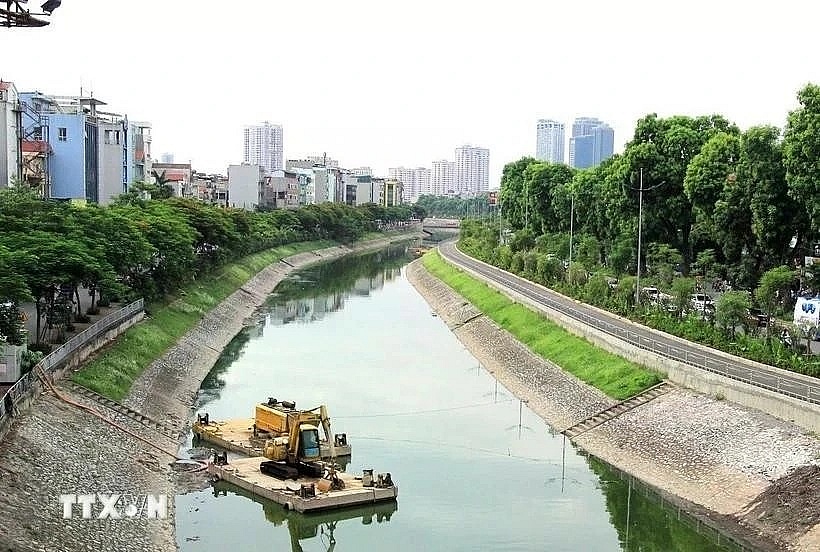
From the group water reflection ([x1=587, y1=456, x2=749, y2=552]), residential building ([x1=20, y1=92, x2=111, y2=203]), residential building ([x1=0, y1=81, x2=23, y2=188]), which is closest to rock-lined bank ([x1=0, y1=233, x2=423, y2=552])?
water reflection ([x1=587, y1=456, x2=749, y2=552])

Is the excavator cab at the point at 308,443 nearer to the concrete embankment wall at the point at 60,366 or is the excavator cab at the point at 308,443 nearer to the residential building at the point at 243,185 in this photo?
the concrete embankment wall at the point at 60,366

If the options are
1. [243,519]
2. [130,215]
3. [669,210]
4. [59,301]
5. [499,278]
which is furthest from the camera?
Answer: [499,278]

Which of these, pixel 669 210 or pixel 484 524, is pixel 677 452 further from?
pixel 669 210

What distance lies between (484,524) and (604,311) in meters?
28.1

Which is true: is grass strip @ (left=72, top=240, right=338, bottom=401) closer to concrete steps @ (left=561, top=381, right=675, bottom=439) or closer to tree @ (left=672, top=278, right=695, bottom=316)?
concrete steps @ (left=561, top=381, right=675, bottom=439)

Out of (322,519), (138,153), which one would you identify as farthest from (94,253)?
(138,153)

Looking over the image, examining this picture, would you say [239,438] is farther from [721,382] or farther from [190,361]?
[721,382]

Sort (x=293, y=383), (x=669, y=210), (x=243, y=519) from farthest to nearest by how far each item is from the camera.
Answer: (x=669, y=210) → (x=293, y=383) → (x=243, y=519)

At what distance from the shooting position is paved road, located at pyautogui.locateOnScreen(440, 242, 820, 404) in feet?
98.9

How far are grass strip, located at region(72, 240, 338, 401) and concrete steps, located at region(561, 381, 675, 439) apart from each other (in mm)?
15449

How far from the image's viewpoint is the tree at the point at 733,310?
1475 inches

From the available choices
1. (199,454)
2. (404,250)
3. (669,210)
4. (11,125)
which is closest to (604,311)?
(669,210)

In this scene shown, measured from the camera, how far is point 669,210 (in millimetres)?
55750

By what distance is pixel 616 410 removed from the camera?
33906 millimetres
